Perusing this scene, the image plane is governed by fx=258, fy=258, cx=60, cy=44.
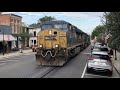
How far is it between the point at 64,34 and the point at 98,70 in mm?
7147

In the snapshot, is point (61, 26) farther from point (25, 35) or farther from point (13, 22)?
point (13, 22)

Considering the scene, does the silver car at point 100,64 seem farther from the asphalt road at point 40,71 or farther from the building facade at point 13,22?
the building facade at point 13,22

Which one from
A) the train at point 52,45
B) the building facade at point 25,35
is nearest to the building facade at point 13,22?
the building facade at point 25,35

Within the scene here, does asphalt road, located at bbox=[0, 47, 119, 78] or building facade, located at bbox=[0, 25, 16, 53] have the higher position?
building facade, located at bbox=[0, 25, 16, 53]

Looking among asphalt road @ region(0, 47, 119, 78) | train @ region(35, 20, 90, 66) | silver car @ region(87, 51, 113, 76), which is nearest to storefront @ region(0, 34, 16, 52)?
train @ region(35, 20, 90, 66)

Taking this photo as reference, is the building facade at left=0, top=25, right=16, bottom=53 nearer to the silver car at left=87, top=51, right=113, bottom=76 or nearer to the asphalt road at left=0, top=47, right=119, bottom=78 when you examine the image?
the asphalt road at left=0, top=47, right=119, bottom=78

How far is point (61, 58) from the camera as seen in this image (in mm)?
24125

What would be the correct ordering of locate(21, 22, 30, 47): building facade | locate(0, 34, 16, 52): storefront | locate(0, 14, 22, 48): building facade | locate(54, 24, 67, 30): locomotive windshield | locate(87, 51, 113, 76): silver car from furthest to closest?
locate(0, 14, 22, 48): building facade < locate(21, 22, 30, 47): building facade < locate(0, 34, 16, 52): storefront < locate(54, 24, 67, 30): locomotive windshield < locate(87, 51, 113, 76): silver car
